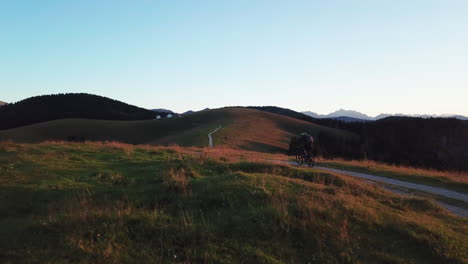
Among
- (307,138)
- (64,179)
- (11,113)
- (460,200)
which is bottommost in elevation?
(460,200)

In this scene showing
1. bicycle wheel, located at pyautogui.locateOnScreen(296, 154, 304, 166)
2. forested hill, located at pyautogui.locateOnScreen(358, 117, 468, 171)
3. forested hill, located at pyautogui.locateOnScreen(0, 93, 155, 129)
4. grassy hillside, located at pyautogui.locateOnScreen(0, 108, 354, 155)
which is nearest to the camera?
bicycle wheel, located at pyautogui.locateOnScreen(296, 154, 304, 166)

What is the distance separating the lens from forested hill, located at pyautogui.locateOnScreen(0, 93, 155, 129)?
6176 inches

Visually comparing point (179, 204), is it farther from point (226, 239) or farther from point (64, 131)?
point (64, 131)

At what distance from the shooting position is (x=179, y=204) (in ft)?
29.9

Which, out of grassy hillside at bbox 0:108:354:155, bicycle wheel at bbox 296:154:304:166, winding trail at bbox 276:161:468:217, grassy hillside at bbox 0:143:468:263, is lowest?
winding trail at bbox 276:161:468:217

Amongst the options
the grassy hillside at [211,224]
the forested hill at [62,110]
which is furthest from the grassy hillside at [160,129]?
the grassy hillside at [211,224]

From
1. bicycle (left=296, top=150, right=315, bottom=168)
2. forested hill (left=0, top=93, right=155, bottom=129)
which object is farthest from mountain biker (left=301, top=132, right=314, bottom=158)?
forested hill (left=0, top=93, right=155, bottom=129)

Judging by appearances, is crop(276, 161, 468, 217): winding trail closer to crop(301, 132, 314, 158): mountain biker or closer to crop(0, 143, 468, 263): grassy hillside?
crop(0, 143, 468, 263): grassy hillside

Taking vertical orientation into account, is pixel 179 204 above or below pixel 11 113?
below

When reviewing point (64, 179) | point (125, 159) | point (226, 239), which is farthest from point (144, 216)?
point (125, 159)

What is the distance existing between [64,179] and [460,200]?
53.5 feet

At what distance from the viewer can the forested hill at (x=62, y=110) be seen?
156875 millimetres

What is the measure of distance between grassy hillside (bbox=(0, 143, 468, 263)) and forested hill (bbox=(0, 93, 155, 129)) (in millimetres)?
167655

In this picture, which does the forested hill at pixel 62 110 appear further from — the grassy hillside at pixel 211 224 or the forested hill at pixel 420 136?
the grassy hillside at pixel 211 224
